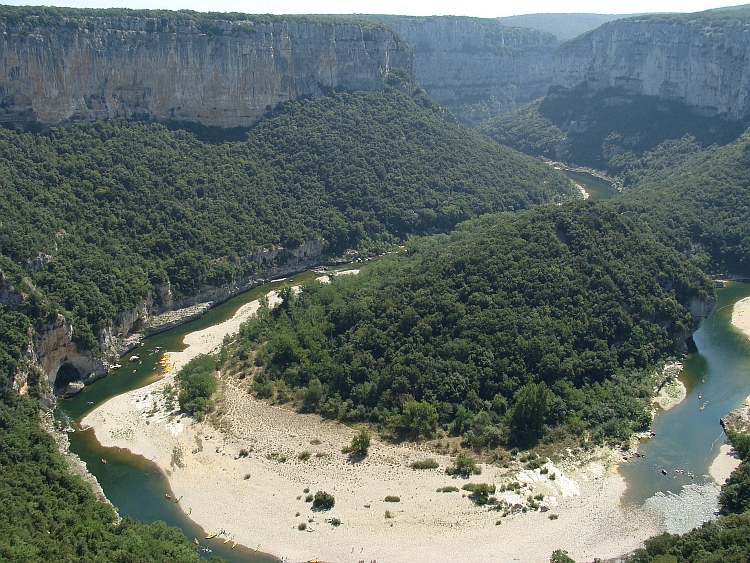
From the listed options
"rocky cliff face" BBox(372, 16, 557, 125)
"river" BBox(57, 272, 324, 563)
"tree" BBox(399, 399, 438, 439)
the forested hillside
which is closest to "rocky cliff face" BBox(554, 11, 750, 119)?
the forested hillside

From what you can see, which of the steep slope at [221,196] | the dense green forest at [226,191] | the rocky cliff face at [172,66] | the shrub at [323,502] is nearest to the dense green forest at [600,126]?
the dense green forest at [226,191]

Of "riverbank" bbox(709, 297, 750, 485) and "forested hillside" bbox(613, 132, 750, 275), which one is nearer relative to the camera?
"riverbank" bbox(709, 297, 750, 485)

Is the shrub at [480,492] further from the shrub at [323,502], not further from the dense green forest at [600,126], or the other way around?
the dense green forest at [600,126]

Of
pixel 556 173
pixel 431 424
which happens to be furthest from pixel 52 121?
pixel 556 173

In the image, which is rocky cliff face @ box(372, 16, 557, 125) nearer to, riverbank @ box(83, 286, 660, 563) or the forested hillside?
the forested hillside

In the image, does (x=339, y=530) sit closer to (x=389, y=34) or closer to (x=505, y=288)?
(x=505, y=288)

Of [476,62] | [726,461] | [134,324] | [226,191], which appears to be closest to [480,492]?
[726,461]
